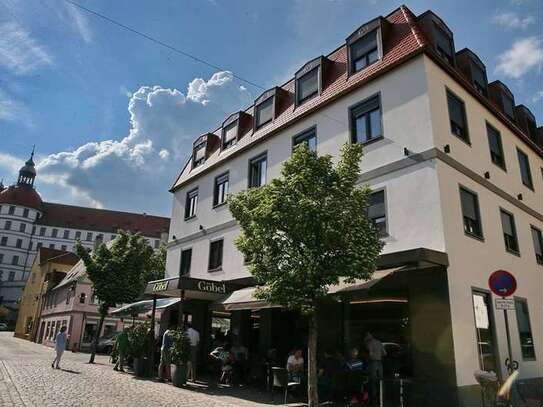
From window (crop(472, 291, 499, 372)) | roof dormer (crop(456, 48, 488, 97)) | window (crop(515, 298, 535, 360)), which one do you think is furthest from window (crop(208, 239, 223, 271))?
roof dormer (crop(456, 48, 488, 97))

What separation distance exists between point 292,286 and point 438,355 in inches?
171

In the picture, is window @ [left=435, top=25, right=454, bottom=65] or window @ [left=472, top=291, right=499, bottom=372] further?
window @ [left=435, top=25, right=454, bottom=65]

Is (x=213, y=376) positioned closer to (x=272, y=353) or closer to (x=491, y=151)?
(x=272, y=353)

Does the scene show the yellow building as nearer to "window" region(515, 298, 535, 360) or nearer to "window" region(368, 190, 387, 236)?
"window" region(368, 190, 387, 236)

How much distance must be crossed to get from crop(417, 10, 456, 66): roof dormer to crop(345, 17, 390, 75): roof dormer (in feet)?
4.55

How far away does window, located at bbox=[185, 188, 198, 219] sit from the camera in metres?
25.2

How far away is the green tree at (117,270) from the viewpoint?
24.7 m

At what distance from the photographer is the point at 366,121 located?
15.6 metres

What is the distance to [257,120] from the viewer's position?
72.1 ft

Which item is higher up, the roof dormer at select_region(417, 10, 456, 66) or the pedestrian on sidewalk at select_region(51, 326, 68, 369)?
the roof dormer at select_region(417, 10, 456, 66)

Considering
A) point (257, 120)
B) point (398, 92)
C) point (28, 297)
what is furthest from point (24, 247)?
point (398, 92)

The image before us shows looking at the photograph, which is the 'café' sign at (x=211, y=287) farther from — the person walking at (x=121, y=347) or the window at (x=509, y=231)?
the window at (x=509, y=231)

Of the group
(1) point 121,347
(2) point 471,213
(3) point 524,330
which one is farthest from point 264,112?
(3) point 524,330

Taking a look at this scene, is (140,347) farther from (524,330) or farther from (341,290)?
(524,330)
